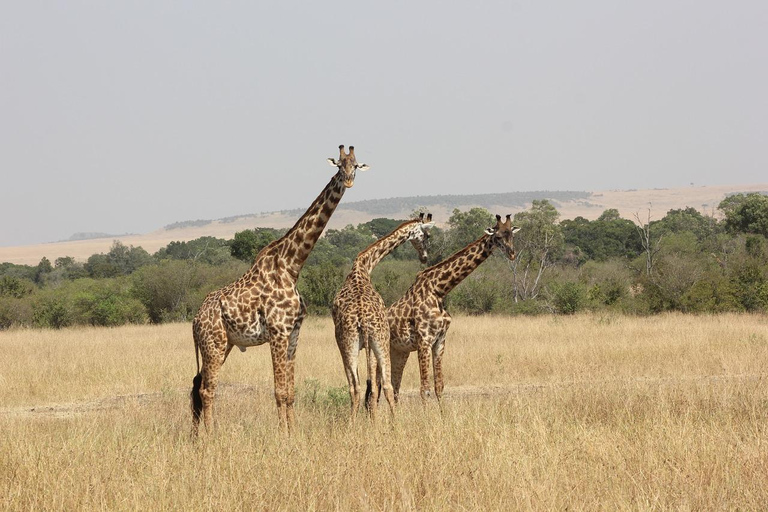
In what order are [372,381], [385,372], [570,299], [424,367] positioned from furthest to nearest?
[570,299], [424,367], [372,381], [385,372]

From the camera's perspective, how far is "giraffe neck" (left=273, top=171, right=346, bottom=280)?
820 cm

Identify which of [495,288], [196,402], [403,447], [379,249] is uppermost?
[379,249]

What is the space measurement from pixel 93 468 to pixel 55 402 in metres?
6.78

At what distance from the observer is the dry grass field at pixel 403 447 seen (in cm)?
593

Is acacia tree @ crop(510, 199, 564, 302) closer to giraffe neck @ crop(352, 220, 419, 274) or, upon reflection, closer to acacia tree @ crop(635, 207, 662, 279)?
acacia tree @ crop(635, 207, 662, 279)

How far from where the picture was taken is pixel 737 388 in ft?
32.7

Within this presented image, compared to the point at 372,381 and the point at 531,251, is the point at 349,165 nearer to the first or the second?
the point at 372,381

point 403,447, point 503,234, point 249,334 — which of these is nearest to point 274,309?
point 249,334

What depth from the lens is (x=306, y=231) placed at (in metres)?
8.27

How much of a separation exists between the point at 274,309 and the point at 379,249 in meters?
2.09

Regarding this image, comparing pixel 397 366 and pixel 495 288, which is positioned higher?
pixel 397 366

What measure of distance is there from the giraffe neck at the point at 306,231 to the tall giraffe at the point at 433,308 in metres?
2.01

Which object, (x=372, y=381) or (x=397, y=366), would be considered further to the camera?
(x=397, y=366)

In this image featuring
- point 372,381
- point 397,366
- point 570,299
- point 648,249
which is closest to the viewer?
point 372,381
